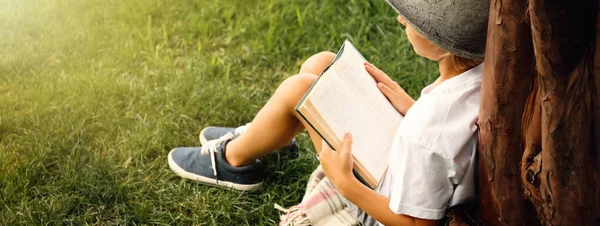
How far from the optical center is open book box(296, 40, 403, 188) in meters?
2.09

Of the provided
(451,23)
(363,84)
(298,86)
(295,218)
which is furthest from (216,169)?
(451,23)

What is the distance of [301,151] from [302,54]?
86 centimetres

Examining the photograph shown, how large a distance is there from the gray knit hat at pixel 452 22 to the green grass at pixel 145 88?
46.6 inches

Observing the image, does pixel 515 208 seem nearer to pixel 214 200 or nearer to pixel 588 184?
pixel 588 184

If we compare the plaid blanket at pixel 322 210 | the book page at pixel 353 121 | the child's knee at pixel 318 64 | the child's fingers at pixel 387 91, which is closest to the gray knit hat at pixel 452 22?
the book page at pixel 353 121

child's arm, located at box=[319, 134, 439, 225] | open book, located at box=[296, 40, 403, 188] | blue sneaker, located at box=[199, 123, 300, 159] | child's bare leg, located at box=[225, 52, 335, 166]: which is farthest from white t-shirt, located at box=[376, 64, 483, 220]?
blue sneaker, located at box=[199, 123, 300, 159]

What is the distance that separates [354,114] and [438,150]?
377 millimetres

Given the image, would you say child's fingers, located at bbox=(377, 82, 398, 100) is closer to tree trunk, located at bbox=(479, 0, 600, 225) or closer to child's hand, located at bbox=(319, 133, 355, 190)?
child's hand, located at bbox=(319, 133, 355, 190)

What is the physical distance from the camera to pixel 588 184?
1.63 m

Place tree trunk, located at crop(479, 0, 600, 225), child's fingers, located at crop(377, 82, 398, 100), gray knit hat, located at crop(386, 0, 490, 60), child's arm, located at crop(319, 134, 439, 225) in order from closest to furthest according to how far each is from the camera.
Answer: tree trunk, located at crop(479, 0, 600, 225), gray knit hat, located at crop(386, 0, 490, 60), child's arm, located at crop(319, 134, 439, 225), child's fingers, located at crop(377, 82, 398, 100)

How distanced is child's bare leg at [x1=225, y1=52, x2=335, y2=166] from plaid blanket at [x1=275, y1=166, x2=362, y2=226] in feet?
0.75

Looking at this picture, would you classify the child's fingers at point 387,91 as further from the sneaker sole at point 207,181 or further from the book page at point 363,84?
the sneaker sole at point 207,181

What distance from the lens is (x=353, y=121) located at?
2156 mm

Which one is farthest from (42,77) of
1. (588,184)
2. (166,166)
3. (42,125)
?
(588,184)
